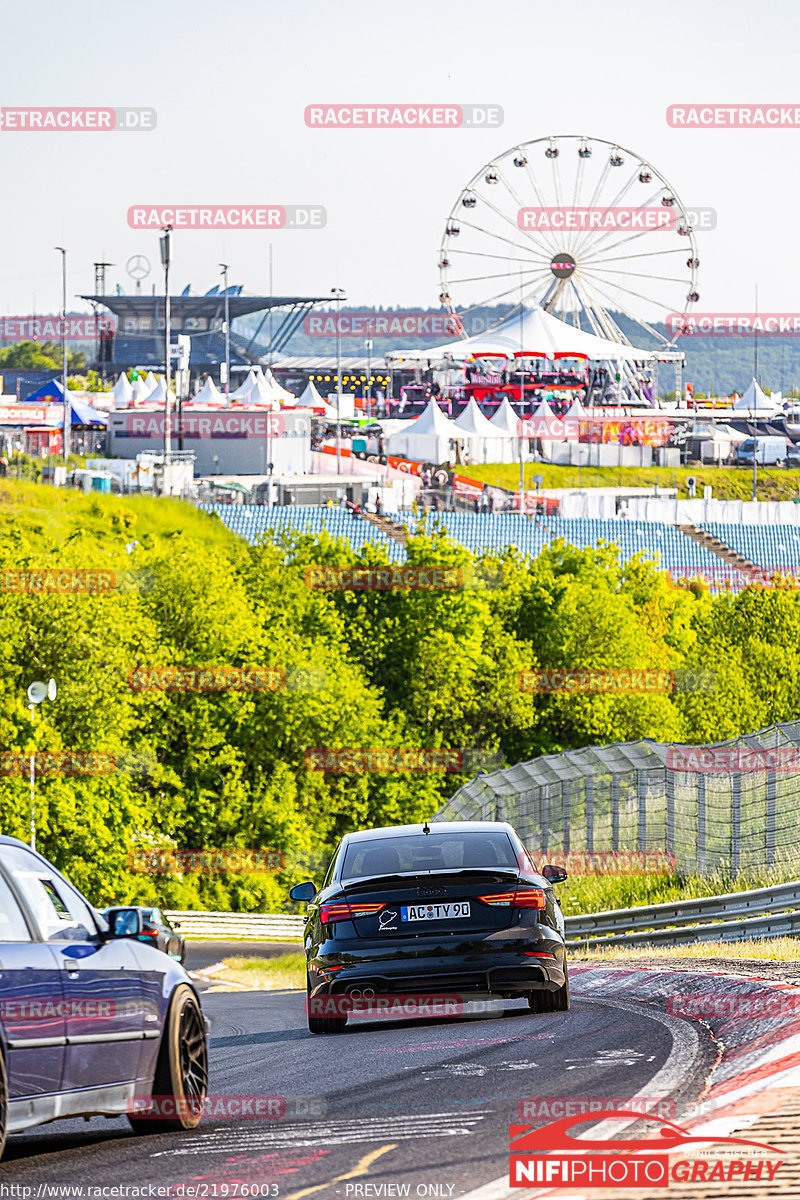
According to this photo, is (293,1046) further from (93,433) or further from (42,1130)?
(93,433)

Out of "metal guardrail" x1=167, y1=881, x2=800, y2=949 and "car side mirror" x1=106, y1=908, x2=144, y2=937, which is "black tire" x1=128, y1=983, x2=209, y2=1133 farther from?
"metal guardrail" x1=167, y1=881, x2=800, y2=949

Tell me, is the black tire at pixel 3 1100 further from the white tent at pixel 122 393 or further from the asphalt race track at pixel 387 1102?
the white tent at pixel 122 393

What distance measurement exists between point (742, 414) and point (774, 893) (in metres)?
139

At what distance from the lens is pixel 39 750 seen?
43.6m

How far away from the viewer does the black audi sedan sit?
419 inches

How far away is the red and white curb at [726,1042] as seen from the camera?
6578mm

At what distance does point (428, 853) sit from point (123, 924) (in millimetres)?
4545

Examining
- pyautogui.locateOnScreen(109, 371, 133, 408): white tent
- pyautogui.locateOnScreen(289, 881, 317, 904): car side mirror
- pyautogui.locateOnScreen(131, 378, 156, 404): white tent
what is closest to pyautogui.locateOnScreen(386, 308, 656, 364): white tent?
pyautogui.locateOnScreen(131, 378, 156, 404): white tent

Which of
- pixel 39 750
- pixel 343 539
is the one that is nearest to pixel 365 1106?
pixel 39 750

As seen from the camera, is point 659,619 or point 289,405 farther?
point 289,405

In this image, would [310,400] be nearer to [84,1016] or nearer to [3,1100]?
[84,1016]

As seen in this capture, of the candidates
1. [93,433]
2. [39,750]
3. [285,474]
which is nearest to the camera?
[39,750]

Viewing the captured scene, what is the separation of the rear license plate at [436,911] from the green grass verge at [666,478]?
111m

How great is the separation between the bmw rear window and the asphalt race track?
0.96 metres
